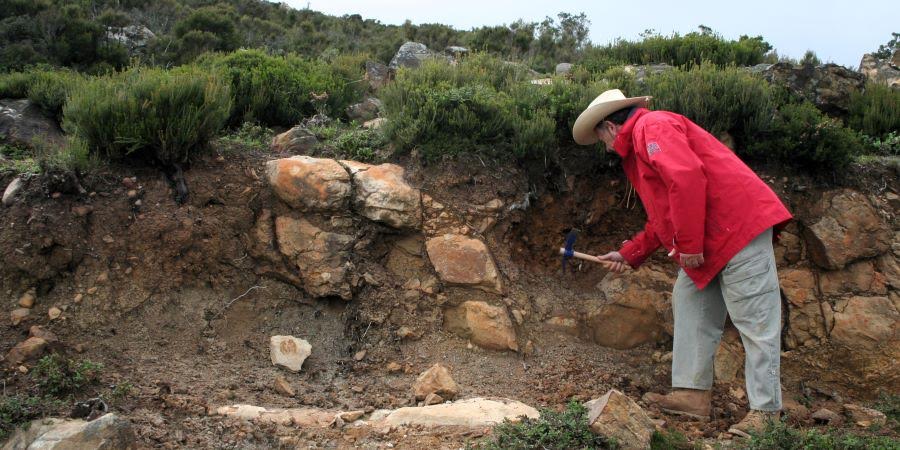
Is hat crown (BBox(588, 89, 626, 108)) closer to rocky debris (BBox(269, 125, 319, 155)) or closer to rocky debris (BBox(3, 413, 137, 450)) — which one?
rocky debris (BBox(269, 125, 319, 155))

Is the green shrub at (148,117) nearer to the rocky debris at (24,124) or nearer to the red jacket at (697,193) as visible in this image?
the rocky debris at (24,124)

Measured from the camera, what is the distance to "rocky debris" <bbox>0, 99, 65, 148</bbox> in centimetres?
706

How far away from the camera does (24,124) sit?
7.40 meters

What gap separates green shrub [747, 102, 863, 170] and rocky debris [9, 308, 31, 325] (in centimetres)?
558

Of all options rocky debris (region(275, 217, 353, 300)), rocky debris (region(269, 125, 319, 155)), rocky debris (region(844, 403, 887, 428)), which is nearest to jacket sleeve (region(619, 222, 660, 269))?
rocky debris (region(844, 403, 887, 428))

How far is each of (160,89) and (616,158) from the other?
12.2 ft

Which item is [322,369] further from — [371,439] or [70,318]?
[70,318]

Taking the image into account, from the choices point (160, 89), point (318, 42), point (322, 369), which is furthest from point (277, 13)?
point (322, 369)

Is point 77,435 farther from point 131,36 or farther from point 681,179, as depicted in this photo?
point 131,36

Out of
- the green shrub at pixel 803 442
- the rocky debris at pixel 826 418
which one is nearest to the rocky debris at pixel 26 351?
the green shrub at pixel 803 442

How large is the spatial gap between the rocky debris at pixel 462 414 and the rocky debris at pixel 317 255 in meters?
1.41

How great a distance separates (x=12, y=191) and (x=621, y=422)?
438 cm

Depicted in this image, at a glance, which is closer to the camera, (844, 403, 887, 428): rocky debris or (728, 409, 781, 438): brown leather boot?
(728, 409, 781, 438): brown leather boot

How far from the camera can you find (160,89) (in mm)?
5590
